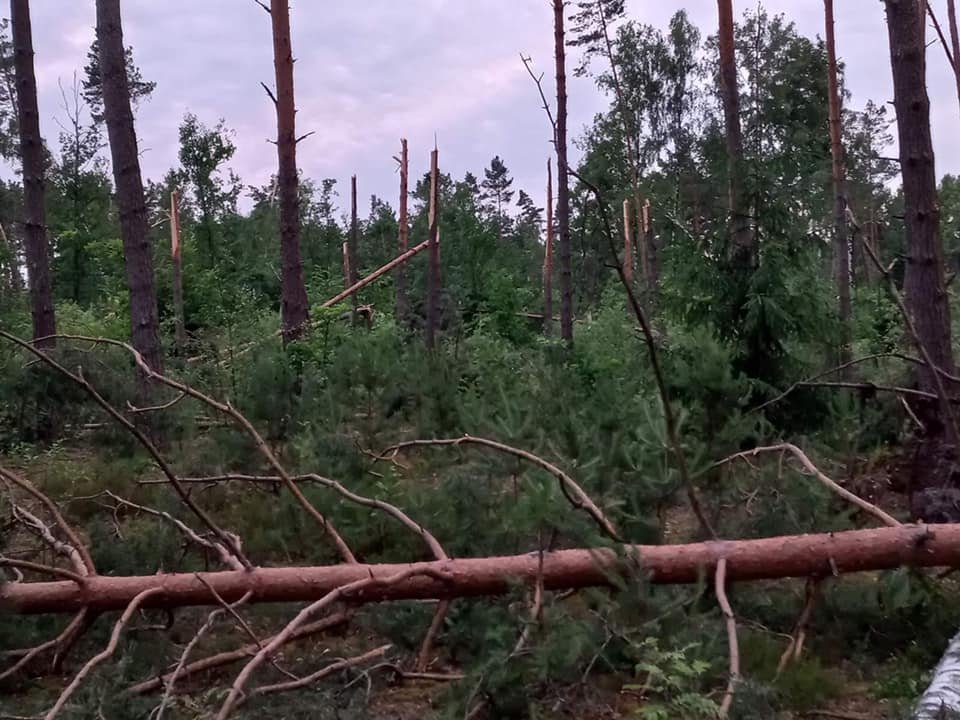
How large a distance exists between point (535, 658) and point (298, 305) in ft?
28.4

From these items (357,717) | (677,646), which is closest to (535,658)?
(677,646)

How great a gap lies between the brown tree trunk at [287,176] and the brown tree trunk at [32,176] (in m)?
2.77

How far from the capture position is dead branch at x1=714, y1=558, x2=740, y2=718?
2.78 metres

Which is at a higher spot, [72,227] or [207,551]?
[72,227]

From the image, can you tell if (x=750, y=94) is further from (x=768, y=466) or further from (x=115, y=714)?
(x=115, y=714)

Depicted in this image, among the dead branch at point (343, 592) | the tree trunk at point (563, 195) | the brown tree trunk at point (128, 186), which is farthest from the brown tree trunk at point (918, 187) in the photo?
the tree trunk at point (563, 195)

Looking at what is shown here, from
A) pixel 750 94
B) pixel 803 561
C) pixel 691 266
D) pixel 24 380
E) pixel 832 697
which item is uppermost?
pixel 750 94

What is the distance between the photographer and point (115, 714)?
3217mm

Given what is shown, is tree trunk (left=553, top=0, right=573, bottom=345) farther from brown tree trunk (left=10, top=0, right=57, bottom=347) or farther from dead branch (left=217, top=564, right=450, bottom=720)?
dead branch (left=217, top=564, right=450, bottom=720)

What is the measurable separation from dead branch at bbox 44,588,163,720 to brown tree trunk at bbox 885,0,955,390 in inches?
196

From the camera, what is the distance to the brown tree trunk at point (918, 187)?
574 centimetres

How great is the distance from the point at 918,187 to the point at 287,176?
822 cm

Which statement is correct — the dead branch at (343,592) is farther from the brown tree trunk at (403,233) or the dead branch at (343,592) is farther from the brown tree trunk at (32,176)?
the brown tree trunk at (403,233)

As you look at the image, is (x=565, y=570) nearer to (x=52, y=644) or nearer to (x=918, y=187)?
(x=52, y=644)
